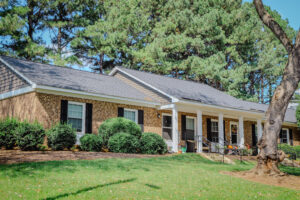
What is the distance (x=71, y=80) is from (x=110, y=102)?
7.67 feet

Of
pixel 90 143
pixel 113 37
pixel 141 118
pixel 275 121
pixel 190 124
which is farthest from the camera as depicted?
pixel 113 37

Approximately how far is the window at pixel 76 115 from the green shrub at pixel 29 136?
2481 mm

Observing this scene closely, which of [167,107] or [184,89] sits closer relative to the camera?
[167,107]

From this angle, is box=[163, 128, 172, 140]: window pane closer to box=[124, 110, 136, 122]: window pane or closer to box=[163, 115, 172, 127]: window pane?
box=[163, 115, 172, 127]: window pane

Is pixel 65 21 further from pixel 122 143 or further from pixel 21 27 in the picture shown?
pixel 122 143

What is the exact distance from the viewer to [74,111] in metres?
15.6

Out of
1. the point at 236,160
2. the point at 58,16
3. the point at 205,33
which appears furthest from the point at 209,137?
the point at 58,16

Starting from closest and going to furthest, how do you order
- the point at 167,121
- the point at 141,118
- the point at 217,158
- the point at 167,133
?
the point at 217,158
the point at 141,118
the point at 167,133
the point at 167,121

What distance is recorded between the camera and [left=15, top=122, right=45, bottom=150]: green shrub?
12.5m

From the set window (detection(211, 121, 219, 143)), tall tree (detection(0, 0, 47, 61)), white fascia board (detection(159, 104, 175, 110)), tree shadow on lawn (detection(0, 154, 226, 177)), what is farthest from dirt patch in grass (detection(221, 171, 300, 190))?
tall tree (detection(0, 0, 47, 61))

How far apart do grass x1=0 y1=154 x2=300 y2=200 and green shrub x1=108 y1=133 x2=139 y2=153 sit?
331 cm

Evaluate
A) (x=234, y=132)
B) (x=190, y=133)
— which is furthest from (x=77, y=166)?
→ (x=234, y=132)

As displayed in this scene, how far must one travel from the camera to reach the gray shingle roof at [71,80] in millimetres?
15475

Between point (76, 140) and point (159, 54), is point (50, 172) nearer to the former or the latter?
point (76, 140)
